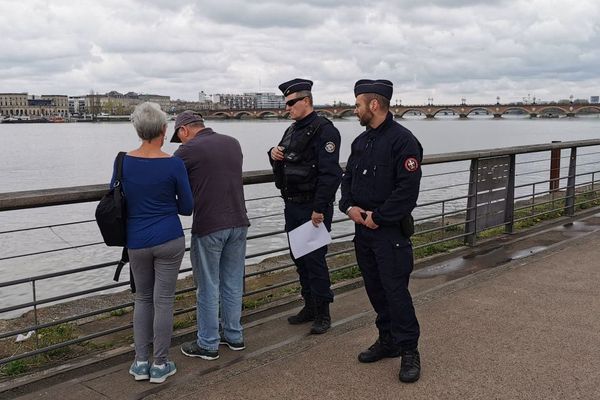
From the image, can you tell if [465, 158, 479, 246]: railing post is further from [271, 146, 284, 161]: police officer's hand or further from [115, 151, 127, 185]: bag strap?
[115, 151, 127, 185]: bag strap

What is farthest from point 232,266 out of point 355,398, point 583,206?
point 583,206

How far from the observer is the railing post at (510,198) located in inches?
288

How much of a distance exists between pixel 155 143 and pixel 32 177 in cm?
3004

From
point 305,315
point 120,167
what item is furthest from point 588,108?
point 120,167

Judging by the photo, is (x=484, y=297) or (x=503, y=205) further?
(x=503, y=205)

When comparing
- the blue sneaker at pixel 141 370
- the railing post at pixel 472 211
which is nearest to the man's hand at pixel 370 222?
the blue sneaker at pixel 141 370

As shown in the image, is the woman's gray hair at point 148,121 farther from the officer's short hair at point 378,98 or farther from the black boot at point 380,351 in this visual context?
the black boot at point 380,351

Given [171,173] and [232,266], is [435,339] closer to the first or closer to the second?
[232,266]

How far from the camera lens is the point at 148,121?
340 cm

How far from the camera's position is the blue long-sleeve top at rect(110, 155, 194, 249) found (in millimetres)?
3379

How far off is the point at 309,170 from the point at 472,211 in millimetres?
3329

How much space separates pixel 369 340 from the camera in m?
4.27

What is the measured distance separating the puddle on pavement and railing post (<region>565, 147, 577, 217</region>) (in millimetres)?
735

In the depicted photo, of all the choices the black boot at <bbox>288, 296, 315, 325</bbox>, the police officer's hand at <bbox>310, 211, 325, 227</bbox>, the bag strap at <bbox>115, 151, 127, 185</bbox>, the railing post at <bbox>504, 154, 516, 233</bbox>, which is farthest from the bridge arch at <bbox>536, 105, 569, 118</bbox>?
the bag strap at <bbox>115, 151, 127, 185</bbox>
